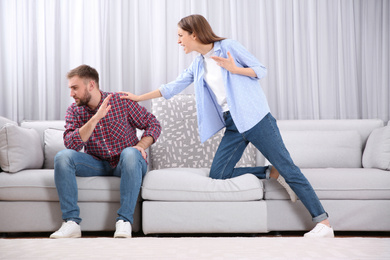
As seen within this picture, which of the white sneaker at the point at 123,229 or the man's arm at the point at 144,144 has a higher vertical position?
the man's arm at the point at 144,144

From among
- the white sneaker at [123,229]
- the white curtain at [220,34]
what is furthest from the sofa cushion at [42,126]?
the white sneaker at [123,229]

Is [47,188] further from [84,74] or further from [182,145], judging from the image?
[182,145]

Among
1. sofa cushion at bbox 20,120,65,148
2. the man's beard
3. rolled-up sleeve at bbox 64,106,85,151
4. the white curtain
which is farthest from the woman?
the white curtain

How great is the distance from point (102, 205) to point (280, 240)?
2168mm

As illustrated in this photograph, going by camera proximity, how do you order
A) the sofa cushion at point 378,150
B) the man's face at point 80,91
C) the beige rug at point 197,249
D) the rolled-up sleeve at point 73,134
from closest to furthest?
the beige rug at point 197,249
the rolled-up sleeve at point 73,134
the man's face at point 80,91
the sofa cushion at point 378,150

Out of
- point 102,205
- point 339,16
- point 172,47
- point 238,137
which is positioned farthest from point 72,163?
point 339,16

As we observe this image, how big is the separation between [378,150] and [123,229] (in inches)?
61.4

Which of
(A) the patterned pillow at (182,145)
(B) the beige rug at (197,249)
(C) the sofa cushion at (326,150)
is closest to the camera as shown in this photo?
(B) the beige rug at (197,249)

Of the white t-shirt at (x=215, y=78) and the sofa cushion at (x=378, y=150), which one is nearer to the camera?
the white t-shirt at (x=215, y=78)

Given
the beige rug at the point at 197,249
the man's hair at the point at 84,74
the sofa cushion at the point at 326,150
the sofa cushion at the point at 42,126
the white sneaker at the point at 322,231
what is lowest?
the white sneaker at the point at 322,231

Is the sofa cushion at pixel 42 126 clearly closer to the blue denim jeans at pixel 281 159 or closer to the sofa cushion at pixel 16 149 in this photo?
the sofa cushion at pixel 16 149

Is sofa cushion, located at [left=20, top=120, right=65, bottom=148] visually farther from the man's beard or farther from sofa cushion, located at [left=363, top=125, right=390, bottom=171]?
sofa cushion, located at [left=363, top=125, right=390, bottom=171]

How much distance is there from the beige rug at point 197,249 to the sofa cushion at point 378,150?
2417 mm

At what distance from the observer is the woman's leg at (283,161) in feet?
7.00
